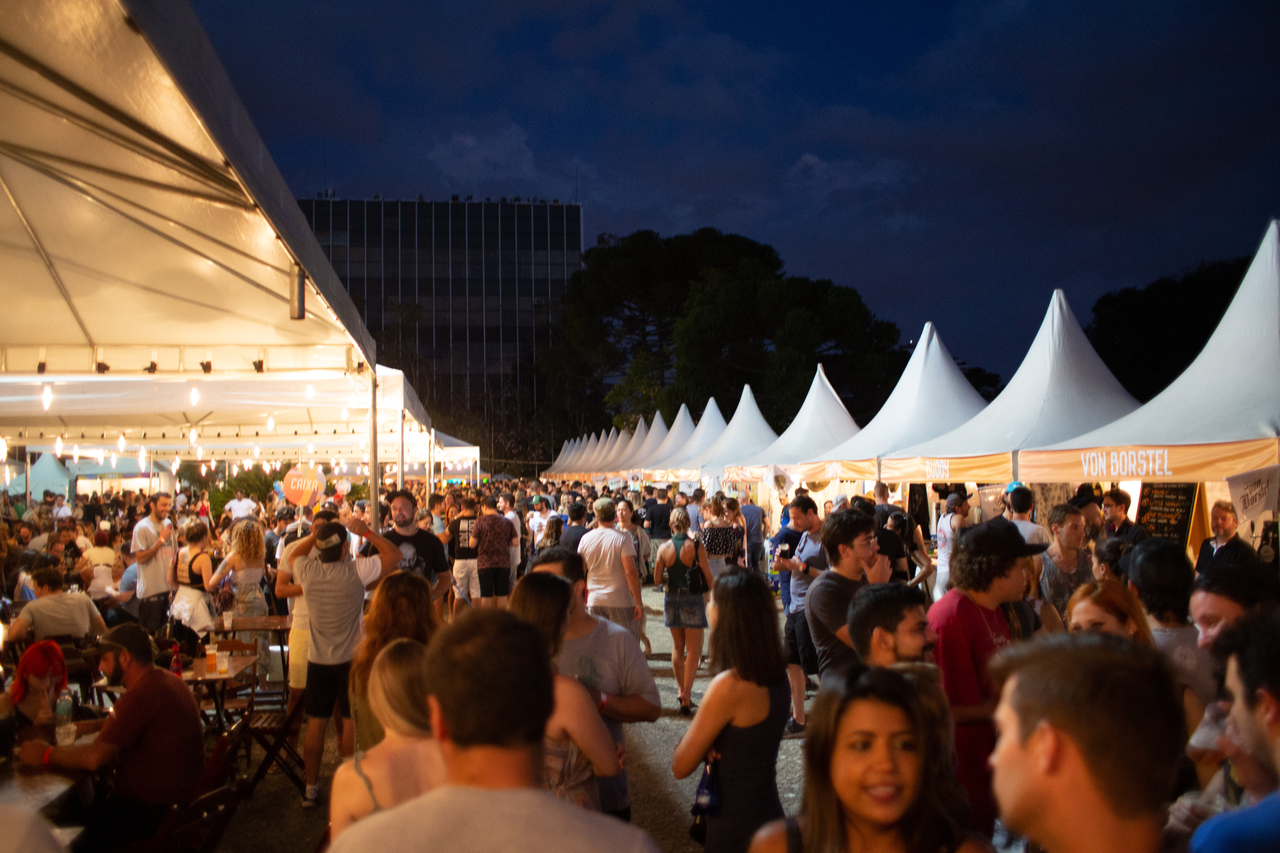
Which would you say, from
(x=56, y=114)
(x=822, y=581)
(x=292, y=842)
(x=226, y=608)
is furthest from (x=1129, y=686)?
(x=226, y=608)

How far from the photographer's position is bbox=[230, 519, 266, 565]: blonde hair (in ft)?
25.4

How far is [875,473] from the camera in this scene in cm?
1149

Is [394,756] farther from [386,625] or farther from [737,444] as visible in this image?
[737,444]

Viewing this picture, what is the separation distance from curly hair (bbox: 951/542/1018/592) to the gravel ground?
6.30 ft

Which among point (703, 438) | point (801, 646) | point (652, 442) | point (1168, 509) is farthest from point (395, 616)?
point (652, 442)

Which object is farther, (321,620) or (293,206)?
(321,620)

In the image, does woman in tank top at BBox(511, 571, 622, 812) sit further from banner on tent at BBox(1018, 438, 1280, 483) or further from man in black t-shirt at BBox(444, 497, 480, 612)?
man in black t-shirt at BBox(444, 497, 480, 612)

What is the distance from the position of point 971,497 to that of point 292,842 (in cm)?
1129

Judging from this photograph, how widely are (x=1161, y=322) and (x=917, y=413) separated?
26.0 meters

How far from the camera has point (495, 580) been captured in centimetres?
947

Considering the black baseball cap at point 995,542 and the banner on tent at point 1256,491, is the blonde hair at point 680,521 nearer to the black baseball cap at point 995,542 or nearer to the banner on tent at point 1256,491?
the banner on tent at point 1256,491

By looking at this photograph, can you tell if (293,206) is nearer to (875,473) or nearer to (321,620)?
(321,620)

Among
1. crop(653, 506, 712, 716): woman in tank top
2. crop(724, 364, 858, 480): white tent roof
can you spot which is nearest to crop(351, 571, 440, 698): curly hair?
crop(653, 506, 712, 716): woman in tank top

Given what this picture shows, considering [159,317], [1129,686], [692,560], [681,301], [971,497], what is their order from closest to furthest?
[1129,686] → [159,317] → [692,560] → [971,497] → [681,301]
